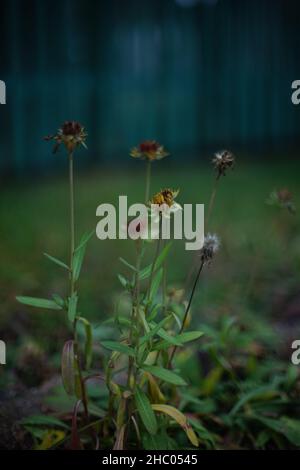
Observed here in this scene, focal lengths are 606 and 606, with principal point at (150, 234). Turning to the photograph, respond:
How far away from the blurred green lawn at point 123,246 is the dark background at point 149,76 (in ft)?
1.55

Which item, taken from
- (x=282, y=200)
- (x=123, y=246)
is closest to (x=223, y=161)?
(x=282, y=200)

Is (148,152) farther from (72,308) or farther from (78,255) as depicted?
(72,308)

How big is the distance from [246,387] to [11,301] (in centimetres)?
115

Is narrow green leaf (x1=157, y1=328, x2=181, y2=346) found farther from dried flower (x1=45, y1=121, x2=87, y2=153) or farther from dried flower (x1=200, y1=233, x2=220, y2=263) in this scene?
dried flower (x1=45, y1=121, x2=87, y2=153)

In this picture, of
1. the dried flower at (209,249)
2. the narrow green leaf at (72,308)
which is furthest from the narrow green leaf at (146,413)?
the dried flower at (209,249)

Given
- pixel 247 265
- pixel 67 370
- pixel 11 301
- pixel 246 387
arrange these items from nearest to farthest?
1. pixel 67 370
2. pixel 246 387
3. pixel 11 301
4. pixel 247 265

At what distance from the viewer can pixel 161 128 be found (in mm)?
5488

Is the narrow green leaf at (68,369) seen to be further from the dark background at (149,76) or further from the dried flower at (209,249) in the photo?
the dark background at (149,76)

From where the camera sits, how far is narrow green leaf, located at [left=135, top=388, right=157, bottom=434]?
4.59 feet

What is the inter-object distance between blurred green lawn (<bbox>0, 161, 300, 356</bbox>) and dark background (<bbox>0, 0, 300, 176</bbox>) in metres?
0.47

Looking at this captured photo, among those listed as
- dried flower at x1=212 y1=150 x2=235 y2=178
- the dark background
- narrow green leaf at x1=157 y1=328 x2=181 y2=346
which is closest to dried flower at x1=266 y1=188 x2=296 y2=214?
dried flower at x1=212 y1=150 x2=235 y2=178

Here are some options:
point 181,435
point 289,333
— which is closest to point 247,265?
point 289,333

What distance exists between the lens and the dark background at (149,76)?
15.9 feet
